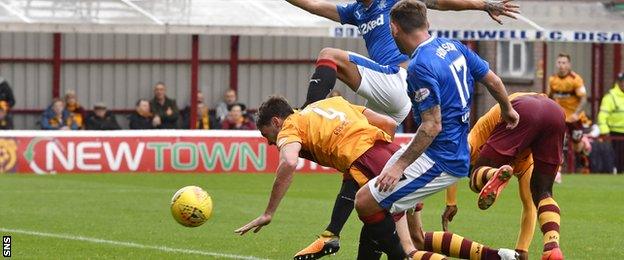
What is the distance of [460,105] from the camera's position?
10.1m

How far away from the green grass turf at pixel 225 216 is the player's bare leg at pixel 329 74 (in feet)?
4.65

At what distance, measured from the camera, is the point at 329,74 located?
12.2m

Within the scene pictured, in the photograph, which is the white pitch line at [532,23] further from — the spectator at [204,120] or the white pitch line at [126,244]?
the white pitch line at [126,244]

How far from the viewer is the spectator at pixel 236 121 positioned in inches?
1121

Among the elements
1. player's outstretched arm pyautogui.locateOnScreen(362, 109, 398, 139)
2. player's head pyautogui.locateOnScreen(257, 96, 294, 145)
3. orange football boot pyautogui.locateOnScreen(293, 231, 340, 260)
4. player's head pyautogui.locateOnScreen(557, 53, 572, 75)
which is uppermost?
player's head pyautogui.locateOnScreen(257, 96, 294, 145)

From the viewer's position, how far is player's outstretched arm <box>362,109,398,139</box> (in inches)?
470

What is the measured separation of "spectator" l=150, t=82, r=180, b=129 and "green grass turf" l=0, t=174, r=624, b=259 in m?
4.97

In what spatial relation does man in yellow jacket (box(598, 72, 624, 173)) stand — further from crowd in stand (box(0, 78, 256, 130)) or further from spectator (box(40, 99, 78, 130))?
spectator (box(40, 99, 78, 130))

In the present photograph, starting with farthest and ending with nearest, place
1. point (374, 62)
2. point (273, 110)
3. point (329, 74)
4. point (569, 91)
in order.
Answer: point (569, 91) < point (374, 62) < point (329, 74) < point (273, 110)

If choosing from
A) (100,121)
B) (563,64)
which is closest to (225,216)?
(563,64)

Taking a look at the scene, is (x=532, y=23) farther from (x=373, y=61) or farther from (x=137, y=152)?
(x=373, y=61)

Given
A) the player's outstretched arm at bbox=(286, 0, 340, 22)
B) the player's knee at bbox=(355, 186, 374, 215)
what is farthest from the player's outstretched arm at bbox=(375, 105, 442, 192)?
the player's outstretched arm at bbox=(286, 0, 340, 22)

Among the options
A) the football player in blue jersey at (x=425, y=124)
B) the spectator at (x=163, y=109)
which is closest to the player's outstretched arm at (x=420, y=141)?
the football player in blue jersey at (x=425, y=124)

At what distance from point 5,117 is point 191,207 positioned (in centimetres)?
1719
